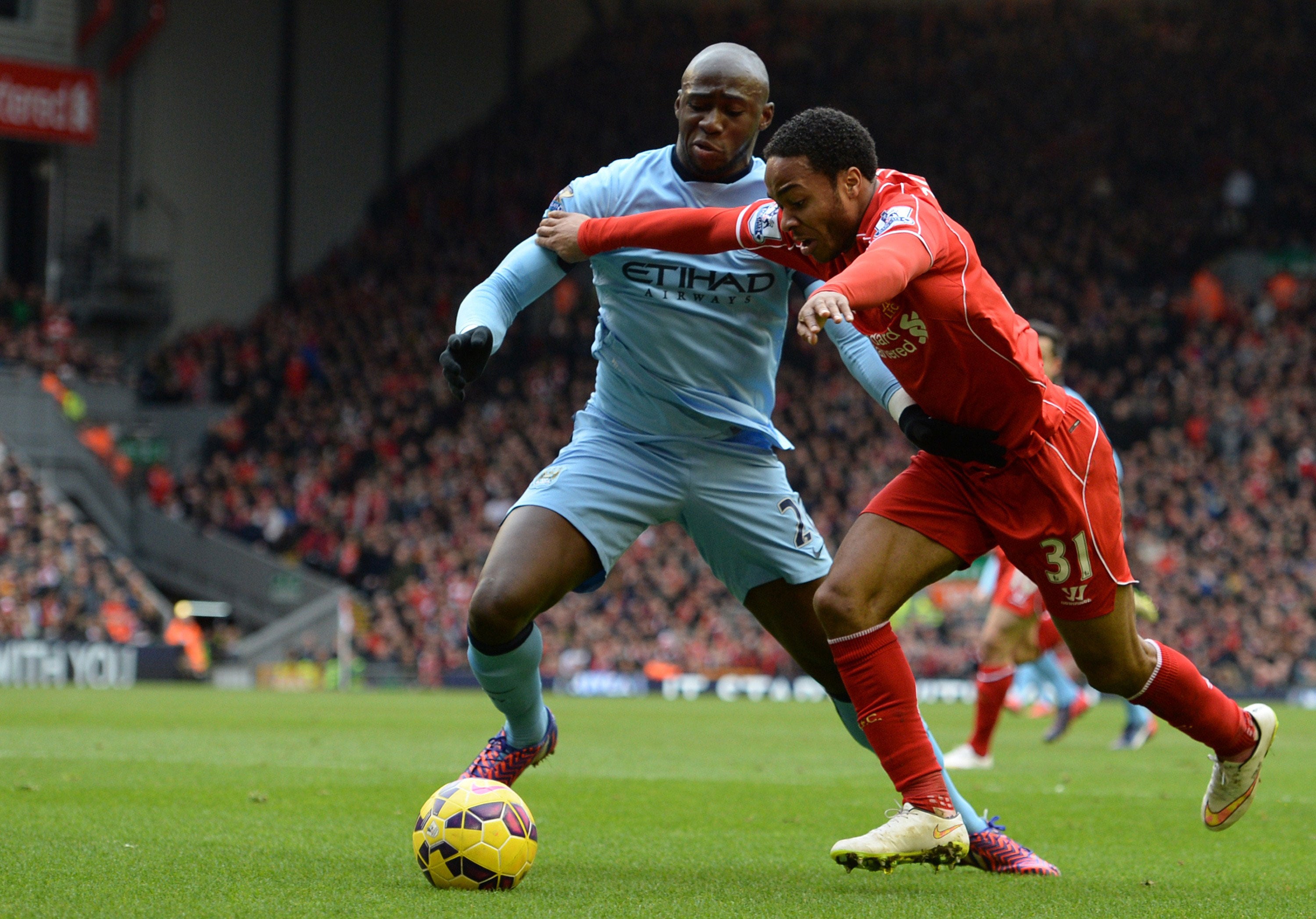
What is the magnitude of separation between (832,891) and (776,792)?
3618 mm

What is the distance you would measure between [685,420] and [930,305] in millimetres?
1224

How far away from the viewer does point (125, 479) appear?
1270 inches

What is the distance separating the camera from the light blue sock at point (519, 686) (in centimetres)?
556

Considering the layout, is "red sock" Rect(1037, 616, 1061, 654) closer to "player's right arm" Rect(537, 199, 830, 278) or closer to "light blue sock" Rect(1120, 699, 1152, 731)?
"light blue sock" Rect(1120, 699, 1152, 731)

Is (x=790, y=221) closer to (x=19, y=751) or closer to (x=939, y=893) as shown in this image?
(x=939, y=893)

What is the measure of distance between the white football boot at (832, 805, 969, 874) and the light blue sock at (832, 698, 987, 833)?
5.4 inches

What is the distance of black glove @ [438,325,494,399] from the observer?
5.08 meters

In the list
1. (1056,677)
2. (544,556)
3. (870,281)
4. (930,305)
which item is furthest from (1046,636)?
(870,281)

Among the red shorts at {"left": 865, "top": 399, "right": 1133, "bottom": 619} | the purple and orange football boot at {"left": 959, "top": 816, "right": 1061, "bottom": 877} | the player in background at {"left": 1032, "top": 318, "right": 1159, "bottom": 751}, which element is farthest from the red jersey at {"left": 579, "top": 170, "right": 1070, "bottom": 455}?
the player in background at {"left": 1032, "top": 318, "right": 1159, "bottom": 751}

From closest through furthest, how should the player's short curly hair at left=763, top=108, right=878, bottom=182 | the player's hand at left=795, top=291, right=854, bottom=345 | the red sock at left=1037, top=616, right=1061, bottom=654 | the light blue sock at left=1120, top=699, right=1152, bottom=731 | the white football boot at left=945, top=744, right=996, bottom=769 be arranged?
the player's hand at left=795, top=291, right=854, bottom=345 → the player's short curly hair at left=763, top=108, right=878, bottom=182 → the white football boot at left=945, top=744, right=996, bottom=769 → the red sock at left=1037, top=616, right=1061, bottom=654 → the light blue sock at left=1120, top=699, right=1152, bottom=731

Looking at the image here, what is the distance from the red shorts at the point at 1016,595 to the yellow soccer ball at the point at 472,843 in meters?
6.27

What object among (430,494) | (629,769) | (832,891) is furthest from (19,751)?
(430,494)

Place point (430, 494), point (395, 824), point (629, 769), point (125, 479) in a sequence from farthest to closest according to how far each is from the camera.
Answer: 1. point (125, 479)
2. point (430, 494)
3. point (629, 769)
4. point (395, 824)

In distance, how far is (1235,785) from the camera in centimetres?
555
